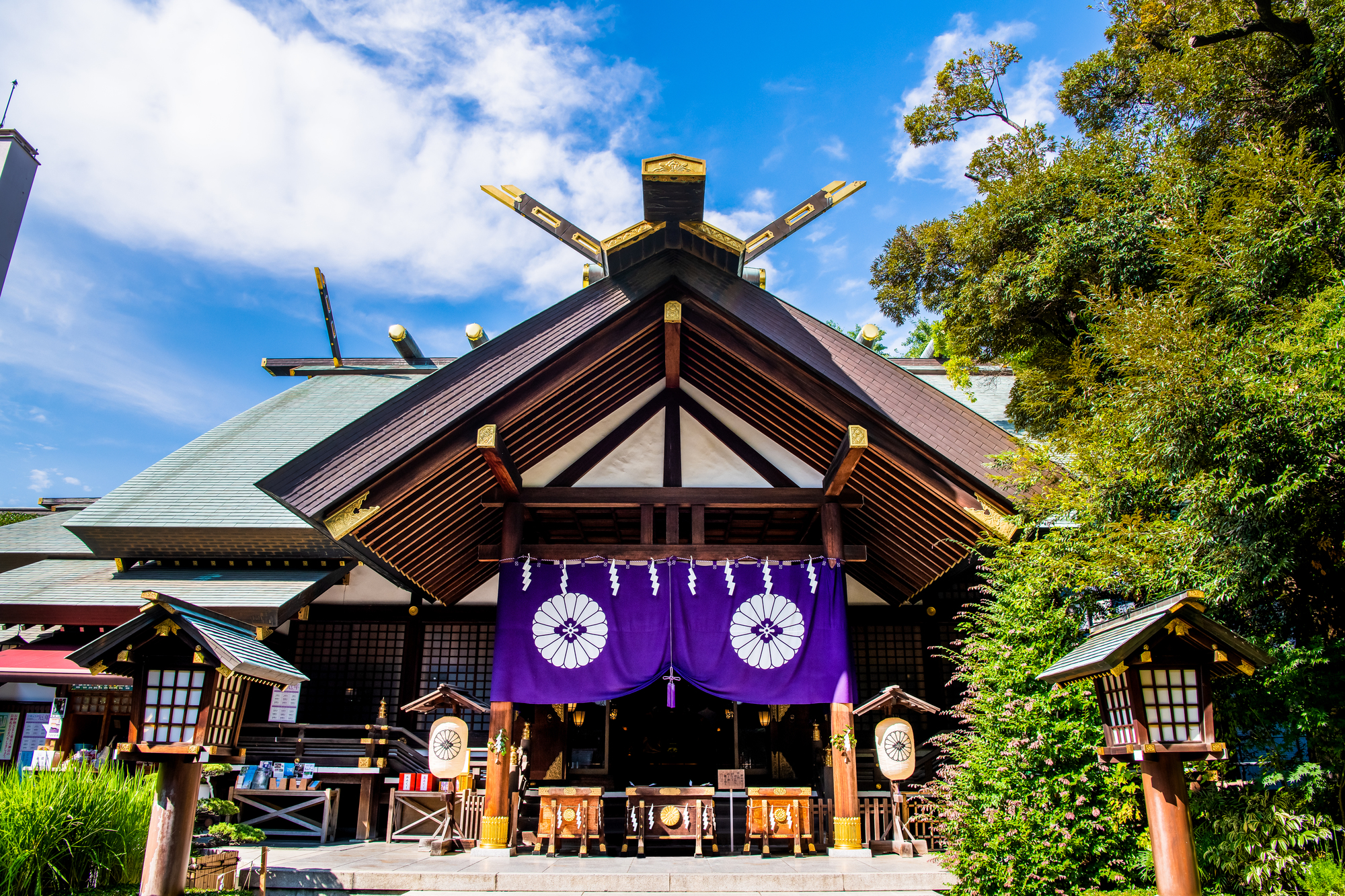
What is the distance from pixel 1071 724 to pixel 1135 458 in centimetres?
235

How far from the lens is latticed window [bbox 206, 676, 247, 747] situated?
16.8 ft

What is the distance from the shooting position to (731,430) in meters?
10.7

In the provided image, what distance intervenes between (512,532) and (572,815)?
3.47m

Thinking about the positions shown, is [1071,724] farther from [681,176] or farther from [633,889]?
[681,176]

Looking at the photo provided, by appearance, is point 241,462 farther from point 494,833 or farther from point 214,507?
point 494,833

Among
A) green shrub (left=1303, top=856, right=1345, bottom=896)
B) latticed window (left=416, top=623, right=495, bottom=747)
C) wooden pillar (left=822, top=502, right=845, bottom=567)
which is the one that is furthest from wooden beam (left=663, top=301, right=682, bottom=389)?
green shrub (left=1303, top=856, right=1345, bottom=896)

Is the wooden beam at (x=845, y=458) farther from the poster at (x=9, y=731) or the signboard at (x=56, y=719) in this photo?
the poster at (x=9, y=731)

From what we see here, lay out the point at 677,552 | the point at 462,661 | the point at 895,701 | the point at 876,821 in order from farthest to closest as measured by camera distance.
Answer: the point at 462,661 → the point at 677,552 → the point at 895,701 → the point at 876,821

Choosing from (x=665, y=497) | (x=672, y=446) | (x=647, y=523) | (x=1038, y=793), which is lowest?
(x=1038, y=793)

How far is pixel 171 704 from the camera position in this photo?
16.6 ft

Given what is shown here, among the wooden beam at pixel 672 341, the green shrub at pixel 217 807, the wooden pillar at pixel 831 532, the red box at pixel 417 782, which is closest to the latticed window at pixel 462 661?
the red box at pixel 417 782

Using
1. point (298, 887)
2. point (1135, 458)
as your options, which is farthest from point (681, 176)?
point (298, 887)

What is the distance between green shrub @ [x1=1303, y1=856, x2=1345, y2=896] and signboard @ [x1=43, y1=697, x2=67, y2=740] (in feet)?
47.3

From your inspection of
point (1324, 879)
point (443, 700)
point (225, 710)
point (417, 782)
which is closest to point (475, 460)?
point (443, 700)
